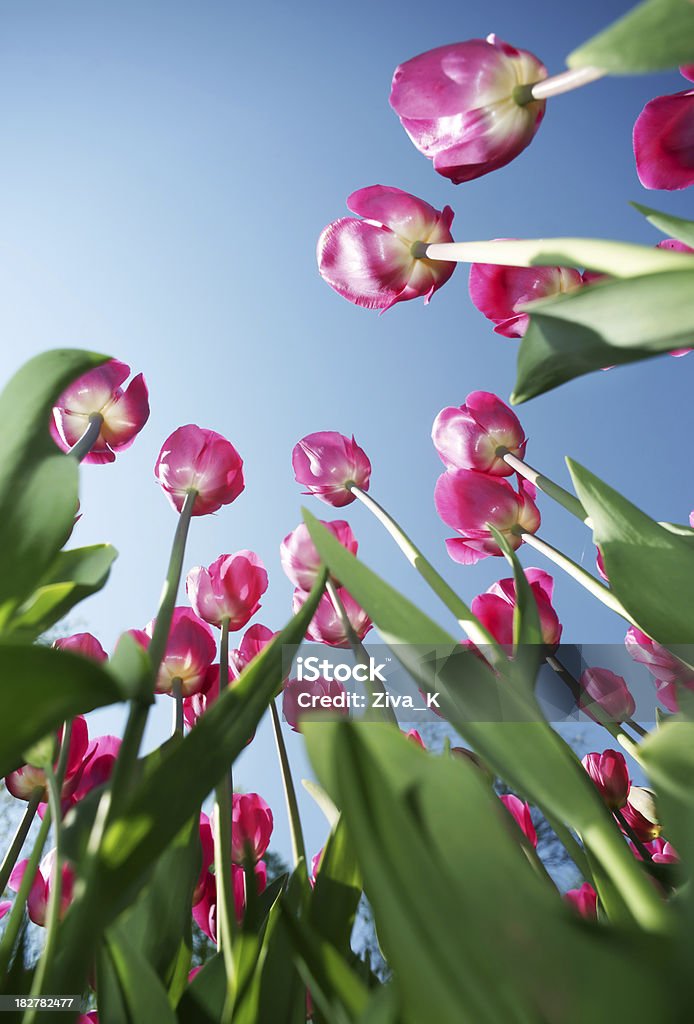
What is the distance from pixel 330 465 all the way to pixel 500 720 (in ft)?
1.04

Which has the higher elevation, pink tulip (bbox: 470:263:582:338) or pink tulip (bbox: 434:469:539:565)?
pink tulip (bbox: 470:263:582:338)

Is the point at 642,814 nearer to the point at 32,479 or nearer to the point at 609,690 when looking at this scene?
the point at 609,690

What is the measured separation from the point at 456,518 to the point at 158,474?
165 millimetres

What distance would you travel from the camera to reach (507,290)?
1.06 ft

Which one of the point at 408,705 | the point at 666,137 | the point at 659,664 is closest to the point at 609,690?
the point at 659,664

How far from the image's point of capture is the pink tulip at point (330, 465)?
45cm

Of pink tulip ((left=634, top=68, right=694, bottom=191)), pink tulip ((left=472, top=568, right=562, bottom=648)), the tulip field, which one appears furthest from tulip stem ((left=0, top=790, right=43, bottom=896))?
pink tulip ((left=634, top=68, right=694, bottom=191))

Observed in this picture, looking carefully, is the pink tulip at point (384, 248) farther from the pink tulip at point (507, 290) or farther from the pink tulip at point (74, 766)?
the pink tulip at point (74, 766)

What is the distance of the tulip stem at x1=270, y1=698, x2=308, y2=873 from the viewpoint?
10.4 inches

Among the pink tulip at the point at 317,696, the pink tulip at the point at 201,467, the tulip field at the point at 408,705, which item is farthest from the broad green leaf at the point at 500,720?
the pink tulip at the point at 201,467

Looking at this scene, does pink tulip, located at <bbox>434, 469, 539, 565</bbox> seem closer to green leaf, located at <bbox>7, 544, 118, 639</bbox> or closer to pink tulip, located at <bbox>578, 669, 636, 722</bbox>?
pink tulip, located at <bbox>578, 669, 636, 722</bbox>

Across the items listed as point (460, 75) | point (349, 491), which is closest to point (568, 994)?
point (460, 75)

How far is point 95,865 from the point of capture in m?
0.13

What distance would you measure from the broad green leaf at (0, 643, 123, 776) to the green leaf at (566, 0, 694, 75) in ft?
0.51
